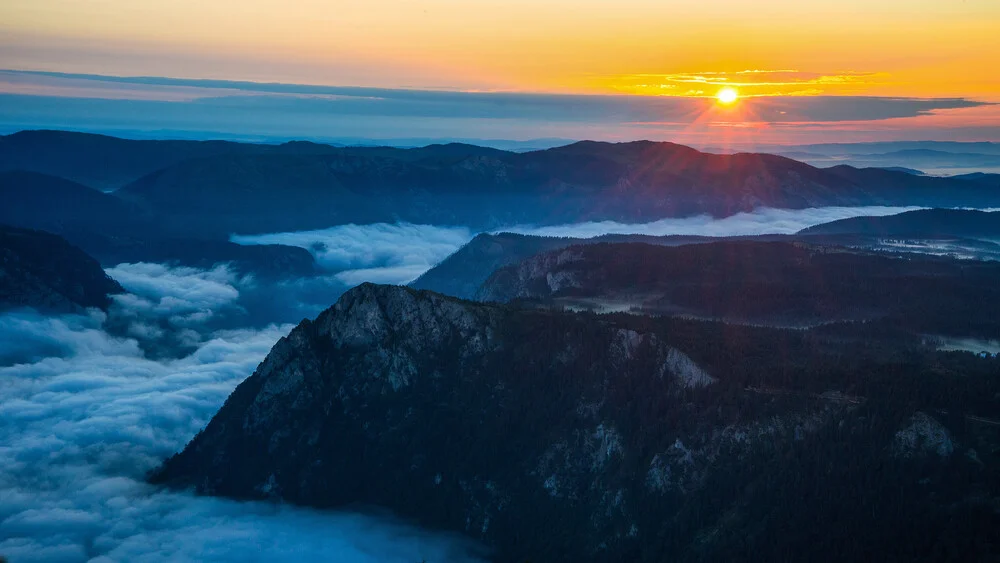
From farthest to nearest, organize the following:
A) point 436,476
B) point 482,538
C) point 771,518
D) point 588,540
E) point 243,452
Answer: point 243,452 → point 436,476 → point 482,538 → point 588,540 → point 771,518

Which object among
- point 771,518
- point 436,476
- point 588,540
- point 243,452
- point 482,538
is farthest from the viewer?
point 243,452

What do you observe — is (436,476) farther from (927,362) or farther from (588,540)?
(927,362)

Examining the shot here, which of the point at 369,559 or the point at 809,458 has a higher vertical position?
the point at 809,458

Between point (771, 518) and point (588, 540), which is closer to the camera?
point (771, 518)

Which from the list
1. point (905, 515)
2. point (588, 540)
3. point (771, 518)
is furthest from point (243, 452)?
point (905, 515)

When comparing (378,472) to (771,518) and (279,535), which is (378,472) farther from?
(771,518)

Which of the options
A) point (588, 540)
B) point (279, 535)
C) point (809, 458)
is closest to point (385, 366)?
point (279, 535)
